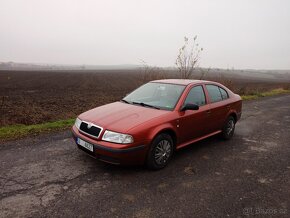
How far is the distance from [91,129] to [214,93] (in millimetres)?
3161

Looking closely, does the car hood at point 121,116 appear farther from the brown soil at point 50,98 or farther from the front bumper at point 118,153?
the brown soil at point 50,98

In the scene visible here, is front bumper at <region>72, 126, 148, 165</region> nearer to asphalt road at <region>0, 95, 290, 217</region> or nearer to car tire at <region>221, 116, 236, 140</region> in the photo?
→ asphalt road at <region>0, 95, 290, 217</region>

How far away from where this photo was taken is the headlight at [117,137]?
398 cm

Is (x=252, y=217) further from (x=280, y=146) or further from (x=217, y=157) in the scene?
(x=280, y=146)

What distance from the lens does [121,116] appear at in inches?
175

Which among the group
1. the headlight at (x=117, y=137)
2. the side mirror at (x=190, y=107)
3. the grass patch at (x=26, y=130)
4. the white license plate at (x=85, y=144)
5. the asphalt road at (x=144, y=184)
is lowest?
the asphalt road at (x=144, y=184)

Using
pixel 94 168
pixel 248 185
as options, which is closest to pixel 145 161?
pixel 94 168

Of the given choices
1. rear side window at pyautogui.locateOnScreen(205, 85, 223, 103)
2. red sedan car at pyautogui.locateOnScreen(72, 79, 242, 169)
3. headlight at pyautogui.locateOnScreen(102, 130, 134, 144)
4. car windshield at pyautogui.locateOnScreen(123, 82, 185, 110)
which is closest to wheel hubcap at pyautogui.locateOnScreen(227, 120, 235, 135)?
red sedan car at pyautogui.locateOnScreen(72, 79, 242, 169)

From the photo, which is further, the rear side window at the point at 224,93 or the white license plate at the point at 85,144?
the rear side window at the point at 224,93

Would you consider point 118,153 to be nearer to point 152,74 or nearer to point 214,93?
point 214,93

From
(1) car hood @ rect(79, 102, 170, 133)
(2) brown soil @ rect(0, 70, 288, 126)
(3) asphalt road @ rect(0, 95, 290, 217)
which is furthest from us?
(2) brown soil @ rect(0, 70, 288, 126)

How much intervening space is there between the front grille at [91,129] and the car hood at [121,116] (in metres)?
0.08

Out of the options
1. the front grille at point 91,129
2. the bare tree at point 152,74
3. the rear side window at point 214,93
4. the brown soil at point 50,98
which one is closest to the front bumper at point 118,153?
the front grille at point 91,129

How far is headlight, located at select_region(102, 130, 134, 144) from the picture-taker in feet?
13.1
